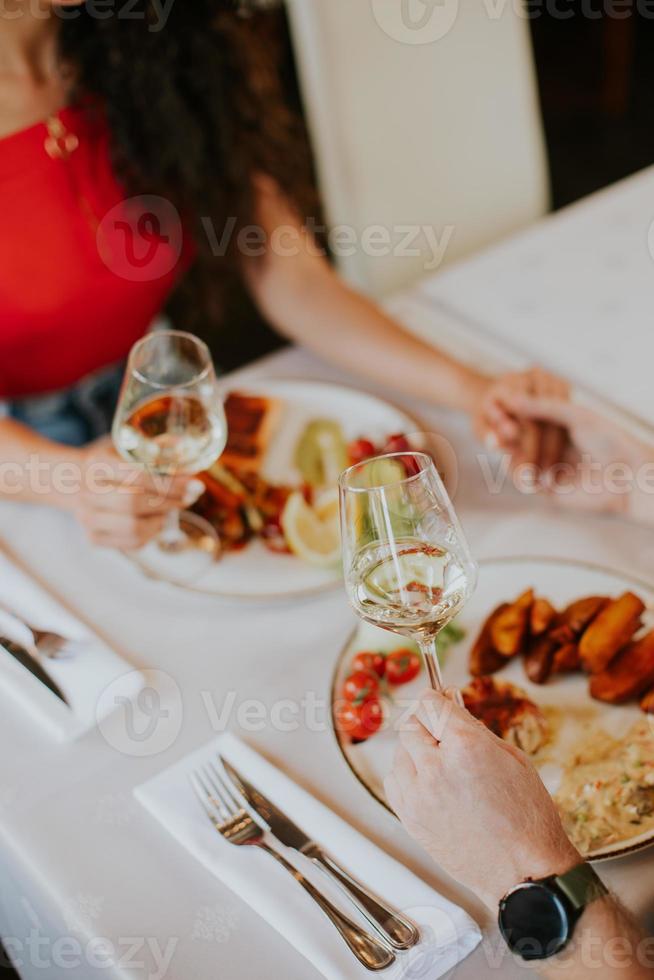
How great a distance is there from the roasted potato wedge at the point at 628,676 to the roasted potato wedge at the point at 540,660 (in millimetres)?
41

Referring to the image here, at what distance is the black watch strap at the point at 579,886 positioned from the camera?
28.2 inches

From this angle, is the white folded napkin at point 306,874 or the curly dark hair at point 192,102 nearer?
the white folded napkin at point 306,874

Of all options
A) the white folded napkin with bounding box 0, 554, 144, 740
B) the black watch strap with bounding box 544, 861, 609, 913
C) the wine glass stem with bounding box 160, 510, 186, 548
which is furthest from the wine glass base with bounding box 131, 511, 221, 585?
the black watch strap with bounding box 544, 861, 609, 913

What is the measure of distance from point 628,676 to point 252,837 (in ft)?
1.13

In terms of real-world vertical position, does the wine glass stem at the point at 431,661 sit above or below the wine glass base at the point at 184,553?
above

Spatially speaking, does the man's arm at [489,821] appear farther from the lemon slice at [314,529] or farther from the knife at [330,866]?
the lemon slice at [314,529]

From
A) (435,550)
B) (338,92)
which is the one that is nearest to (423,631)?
(435,550)

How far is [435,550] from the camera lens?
804mm

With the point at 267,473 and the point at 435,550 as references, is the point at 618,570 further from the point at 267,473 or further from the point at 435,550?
the point at 267,473

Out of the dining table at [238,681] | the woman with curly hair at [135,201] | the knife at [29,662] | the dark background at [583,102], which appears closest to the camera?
the dining table at [238,681]

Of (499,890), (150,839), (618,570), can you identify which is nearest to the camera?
(499,890)

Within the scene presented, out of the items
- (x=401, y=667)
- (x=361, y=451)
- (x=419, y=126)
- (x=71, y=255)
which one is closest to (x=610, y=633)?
(x=401, y=667)

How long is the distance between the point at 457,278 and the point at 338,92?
1.45ft

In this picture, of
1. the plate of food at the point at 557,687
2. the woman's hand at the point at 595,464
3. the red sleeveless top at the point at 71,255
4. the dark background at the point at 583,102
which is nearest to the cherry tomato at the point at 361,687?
the plate of food at the point at 557,687
